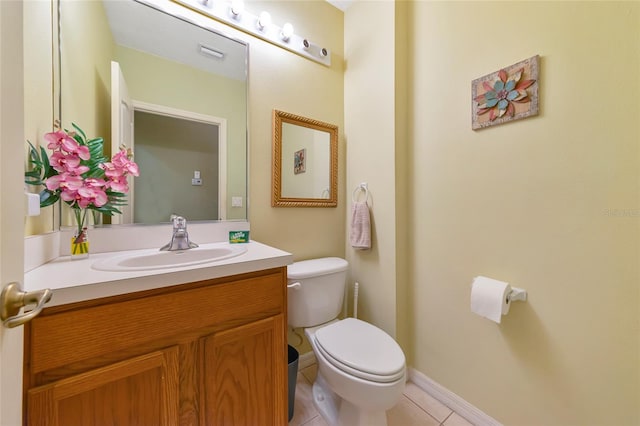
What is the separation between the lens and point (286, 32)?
58.9 inches

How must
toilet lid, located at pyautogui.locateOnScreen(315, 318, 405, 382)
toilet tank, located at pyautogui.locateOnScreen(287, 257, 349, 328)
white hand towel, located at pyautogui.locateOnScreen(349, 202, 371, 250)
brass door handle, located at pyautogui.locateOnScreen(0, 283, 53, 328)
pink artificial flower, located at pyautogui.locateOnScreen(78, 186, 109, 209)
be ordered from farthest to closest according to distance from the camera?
white hand towel, located at pyautogui.locateOnScreen(349, 202, 371, 250)
toilet tank, located at pyautogui.locateOnScreen(287, 257, 349, 328)
toilet lid, located at pyautogui.locateOnScreen(315, 318, 405, 382)
pink artificial flower, located at pyautogui.locateOnScreen(78, 186, 109, 209)
brass door handle, located at pyautogui.locateOnScreen(0, 283, 53, 328)

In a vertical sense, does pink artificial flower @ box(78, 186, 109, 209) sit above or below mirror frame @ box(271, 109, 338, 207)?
below

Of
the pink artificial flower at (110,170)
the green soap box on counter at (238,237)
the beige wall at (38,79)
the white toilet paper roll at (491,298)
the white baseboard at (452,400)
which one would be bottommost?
the white baseboard at (452,400)

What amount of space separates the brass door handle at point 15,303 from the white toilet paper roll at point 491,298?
4.51 feet

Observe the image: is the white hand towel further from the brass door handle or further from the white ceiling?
the brass door handle

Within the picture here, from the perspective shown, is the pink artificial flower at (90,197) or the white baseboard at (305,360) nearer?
the pink artificial flower at (90,197)

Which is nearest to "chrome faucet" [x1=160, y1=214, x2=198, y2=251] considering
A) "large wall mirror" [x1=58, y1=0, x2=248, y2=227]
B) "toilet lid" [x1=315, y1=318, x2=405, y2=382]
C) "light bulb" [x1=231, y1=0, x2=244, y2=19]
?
"large wall mirror" [x1=58, y1=0, x2=248, y2=227]

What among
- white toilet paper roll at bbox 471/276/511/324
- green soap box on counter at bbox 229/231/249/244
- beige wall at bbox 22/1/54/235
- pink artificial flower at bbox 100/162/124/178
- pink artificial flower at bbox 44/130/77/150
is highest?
beige wall at bbox 22/1/54/235

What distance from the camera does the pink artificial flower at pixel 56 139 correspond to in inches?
32.0

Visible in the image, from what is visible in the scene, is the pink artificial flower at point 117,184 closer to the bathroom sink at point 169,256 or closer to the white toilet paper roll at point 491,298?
the bathroom sink at point 169,256

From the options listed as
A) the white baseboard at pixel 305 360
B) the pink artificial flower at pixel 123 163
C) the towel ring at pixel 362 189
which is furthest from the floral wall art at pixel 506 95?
the white baseboard at pixel 305 360

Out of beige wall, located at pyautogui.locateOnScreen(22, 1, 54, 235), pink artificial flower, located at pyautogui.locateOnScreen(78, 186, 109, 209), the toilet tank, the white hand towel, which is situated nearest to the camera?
beige wall, located at pyautogui.locateOnScreen(22, 1, 54, 235)

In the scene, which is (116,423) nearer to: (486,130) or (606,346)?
(606,346)

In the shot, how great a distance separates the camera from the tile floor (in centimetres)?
121
